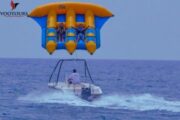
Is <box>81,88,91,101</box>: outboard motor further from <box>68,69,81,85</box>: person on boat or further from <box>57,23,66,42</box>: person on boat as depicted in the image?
<box>57,23,66,42</box>: person on boat

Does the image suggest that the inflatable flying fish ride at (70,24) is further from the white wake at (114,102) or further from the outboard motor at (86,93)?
the white wake at (114,102)

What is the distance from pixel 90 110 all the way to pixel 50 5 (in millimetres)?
9374

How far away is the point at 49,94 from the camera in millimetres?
46469

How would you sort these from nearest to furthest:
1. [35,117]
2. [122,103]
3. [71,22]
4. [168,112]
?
[71,22] < [35,117] < [168,112] < [122,103]

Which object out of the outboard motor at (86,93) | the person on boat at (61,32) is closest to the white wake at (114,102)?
the outboard motor at (86,93)

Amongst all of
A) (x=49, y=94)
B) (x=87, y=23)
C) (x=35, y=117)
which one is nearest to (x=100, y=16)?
(x=87, y=23)

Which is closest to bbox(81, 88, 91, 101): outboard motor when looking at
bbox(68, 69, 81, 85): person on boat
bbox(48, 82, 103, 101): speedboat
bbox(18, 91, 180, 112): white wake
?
bbox(48, 82, 103, 101): speedboat

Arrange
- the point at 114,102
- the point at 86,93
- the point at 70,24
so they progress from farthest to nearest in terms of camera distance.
A: the point at 114,102, the point at 86,93, the point at 70,24

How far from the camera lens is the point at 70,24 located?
32.2 m

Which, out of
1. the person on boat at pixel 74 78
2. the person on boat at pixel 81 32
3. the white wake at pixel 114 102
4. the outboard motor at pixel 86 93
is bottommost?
the white wake at pixel 114 102

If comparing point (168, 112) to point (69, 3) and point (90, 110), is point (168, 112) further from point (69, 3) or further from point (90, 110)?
point (69, 3)

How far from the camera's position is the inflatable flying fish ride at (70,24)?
31.8 m

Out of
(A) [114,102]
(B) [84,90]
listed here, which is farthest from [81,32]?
(A) [114,102]

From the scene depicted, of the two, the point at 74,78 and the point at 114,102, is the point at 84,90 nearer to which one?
the point at 74,78
